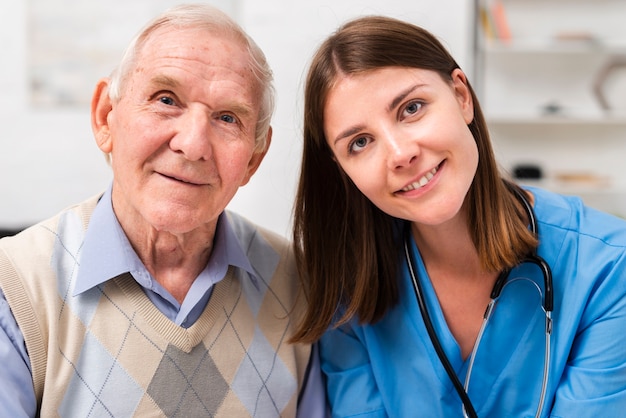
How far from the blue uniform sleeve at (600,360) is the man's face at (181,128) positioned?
75 cm

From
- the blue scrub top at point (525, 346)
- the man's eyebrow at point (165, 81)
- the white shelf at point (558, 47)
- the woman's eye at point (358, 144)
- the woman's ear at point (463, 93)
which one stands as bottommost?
the white shelf at point (558, 47)

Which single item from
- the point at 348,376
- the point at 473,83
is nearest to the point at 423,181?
the point at 348,376

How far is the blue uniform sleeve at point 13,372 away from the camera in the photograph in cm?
104

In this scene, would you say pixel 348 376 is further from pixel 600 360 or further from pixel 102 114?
pixel 102 114

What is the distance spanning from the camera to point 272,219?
329cm

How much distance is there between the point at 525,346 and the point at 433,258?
0.88 feet

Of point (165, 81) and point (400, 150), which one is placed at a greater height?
point (165, 81)

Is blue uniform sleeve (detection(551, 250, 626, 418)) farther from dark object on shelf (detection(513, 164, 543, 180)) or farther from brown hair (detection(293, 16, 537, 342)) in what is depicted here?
dark object on shelf (detection(513, 164, 543, 180))

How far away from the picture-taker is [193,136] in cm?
115

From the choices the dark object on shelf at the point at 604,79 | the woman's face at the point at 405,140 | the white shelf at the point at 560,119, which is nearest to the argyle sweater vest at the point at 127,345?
the woman's face at the point at 405,140

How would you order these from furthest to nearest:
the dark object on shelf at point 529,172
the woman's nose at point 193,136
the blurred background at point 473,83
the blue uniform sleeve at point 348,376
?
1. the dark object on shelf at point 529,172
2. the blurred background at point 473,83
3. the blue uniform sleeve at point 348,376
4. the woman's nose at point 193,136

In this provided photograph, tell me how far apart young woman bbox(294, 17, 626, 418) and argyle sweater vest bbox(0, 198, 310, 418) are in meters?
0.13

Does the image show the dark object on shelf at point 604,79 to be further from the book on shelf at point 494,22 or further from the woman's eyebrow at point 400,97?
the woman's eyebrow at point 400,97

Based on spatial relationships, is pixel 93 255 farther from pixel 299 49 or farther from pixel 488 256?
pixel 299 49
